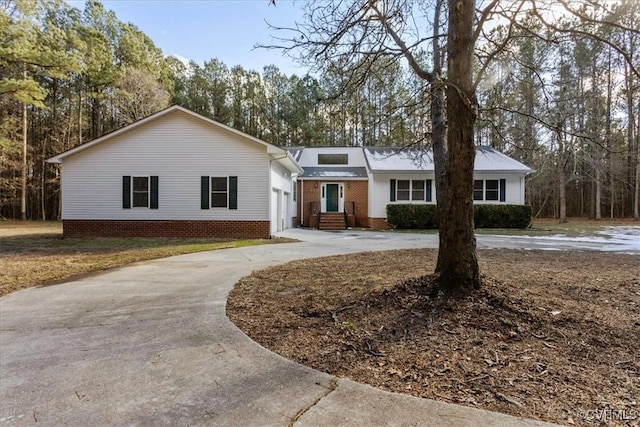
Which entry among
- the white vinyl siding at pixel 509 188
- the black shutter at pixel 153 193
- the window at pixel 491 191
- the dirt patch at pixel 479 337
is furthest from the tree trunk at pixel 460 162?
the window at pixel 491 191

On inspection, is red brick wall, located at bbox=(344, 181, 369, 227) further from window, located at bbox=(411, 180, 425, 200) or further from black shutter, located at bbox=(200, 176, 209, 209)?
black shutter, located at bbox=(200, 176, 209, 209)

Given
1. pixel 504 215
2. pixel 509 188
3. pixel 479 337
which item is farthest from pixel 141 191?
pixel 509 188

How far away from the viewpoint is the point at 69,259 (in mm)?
9086

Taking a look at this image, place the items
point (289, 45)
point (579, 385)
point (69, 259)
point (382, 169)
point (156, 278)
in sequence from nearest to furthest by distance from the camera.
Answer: point (579, 385) → point (289, 45) → point (156, 278) → point (69, 259) → point (382, 169)

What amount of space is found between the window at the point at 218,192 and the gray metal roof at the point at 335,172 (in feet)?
23.3

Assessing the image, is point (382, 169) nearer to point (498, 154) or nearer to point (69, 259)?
point (498, 154)

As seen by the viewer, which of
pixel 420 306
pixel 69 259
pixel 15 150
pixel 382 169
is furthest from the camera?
pixel 15 150

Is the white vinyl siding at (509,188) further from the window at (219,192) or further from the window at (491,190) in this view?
the window at (219,192)

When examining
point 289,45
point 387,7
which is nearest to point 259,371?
point 289,45

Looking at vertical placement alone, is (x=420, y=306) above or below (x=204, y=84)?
below

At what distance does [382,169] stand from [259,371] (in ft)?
58.3

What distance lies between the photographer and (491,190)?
20.0 metres

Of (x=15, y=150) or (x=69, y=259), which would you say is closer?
(x=69, y=259)

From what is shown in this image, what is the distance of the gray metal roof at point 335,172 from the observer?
21.2 meters
